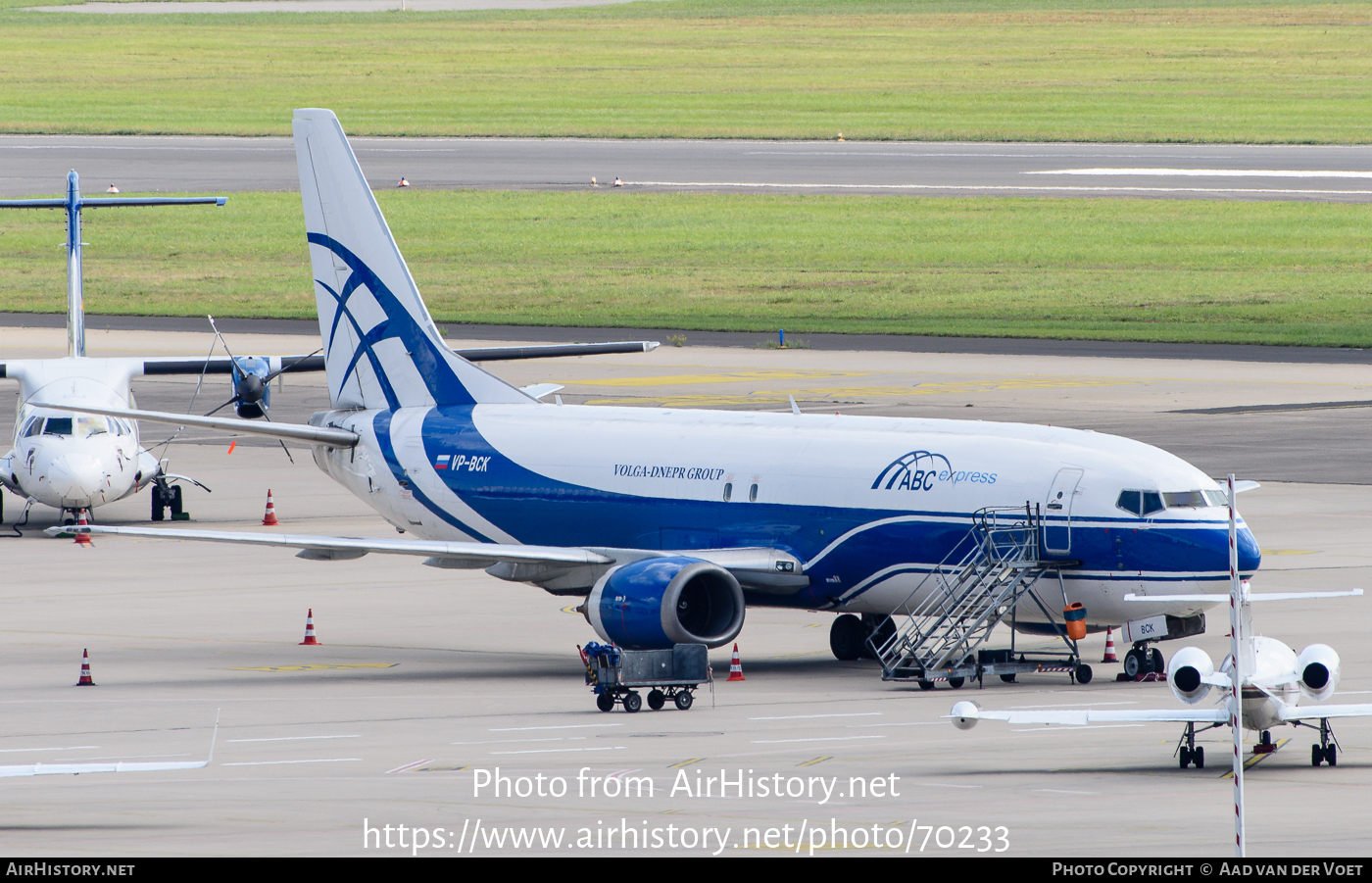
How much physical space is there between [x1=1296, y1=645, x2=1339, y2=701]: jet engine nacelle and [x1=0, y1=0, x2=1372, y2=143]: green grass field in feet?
382

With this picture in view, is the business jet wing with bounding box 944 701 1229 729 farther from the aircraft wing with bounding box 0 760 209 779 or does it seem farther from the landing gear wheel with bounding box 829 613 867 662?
the landing gear wheel with bounding box 829 613 867 662

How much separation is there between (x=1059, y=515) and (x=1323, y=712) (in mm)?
8215

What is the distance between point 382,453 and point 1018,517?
11.7 metres

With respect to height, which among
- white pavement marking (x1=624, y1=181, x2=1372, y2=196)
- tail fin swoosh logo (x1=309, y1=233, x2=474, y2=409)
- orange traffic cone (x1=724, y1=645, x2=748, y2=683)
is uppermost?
white pavement marking (x1=624, y1=181, x2=1372, y2=196)

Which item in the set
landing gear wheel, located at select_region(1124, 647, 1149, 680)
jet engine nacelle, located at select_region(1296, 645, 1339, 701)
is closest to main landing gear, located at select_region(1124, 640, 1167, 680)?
landing gear wheel, located at select_region(1124, 647, 1149, 680)

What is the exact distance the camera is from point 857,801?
75.9 ft

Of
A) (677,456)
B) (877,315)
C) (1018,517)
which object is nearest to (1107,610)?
(1018,517)

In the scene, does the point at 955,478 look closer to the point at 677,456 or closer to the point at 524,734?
the point at 677,456

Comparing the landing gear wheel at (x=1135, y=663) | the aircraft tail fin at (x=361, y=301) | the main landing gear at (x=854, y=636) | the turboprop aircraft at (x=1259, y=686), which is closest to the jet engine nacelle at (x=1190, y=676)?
the turboprop aircraft at (x=1259, y=686)

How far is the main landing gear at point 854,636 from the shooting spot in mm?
34656

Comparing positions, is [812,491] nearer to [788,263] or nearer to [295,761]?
[295,761]

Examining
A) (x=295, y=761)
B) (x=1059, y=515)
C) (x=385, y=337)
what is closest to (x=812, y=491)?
(x=1059, y=515)

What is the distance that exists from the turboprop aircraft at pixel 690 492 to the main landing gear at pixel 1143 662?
0.32 m

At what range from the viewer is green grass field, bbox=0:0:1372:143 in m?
147
